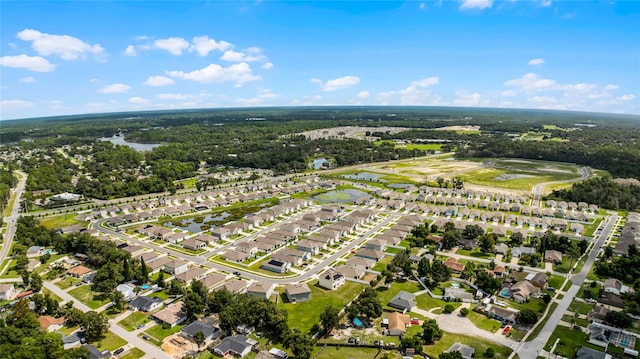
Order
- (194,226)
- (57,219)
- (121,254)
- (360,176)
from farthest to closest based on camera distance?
(360,176), (57,219), (194,226), (121,254)

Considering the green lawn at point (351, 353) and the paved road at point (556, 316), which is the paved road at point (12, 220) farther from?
the paved road at point (556, 316)

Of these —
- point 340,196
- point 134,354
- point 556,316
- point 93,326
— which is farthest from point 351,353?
point 340,196

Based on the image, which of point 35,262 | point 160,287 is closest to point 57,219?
point 35,262

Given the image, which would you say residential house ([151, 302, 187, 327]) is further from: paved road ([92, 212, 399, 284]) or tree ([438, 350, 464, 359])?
tree ([438, 350, 464, 359])

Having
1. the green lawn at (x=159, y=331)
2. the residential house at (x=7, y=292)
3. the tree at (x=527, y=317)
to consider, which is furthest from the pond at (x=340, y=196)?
the residential house at (x=7, y=292)

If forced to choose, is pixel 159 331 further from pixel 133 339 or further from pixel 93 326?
pixel 93 326

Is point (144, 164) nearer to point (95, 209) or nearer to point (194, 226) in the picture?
point (95, 209)
